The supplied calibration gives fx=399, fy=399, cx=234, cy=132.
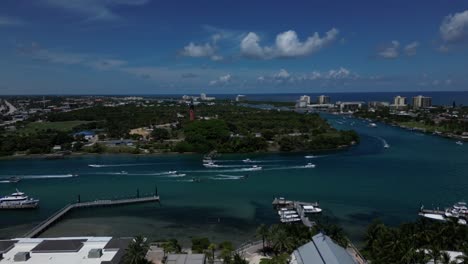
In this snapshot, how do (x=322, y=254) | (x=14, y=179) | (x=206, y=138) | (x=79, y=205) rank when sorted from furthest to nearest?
(x=206, y=138) → (x=14, y=179) → (x=79, y=205) → (x=322, y=254)

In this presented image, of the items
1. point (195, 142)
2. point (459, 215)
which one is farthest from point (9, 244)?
point (195, 142)

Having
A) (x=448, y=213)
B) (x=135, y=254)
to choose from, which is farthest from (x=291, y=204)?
(x=135, y=254)

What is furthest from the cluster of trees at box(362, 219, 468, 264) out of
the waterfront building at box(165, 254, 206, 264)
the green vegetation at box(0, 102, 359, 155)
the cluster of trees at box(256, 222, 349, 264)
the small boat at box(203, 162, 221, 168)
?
the green vegetation at box(0, 102, 359, 155)

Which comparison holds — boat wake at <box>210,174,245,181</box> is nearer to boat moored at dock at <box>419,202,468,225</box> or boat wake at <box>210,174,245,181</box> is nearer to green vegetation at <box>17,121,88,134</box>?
boat moored at dock at <box>419,202,468,225</box>

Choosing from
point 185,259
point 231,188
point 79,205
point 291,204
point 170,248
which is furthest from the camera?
point 231,188

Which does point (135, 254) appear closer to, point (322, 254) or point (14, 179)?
point (322, 254)

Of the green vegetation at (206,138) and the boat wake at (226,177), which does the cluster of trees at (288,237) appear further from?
the green vegetation at (206,138)

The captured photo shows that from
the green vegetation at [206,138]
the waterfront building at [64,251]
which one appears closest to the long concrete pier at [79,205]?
the waterfront building at [64,251]
